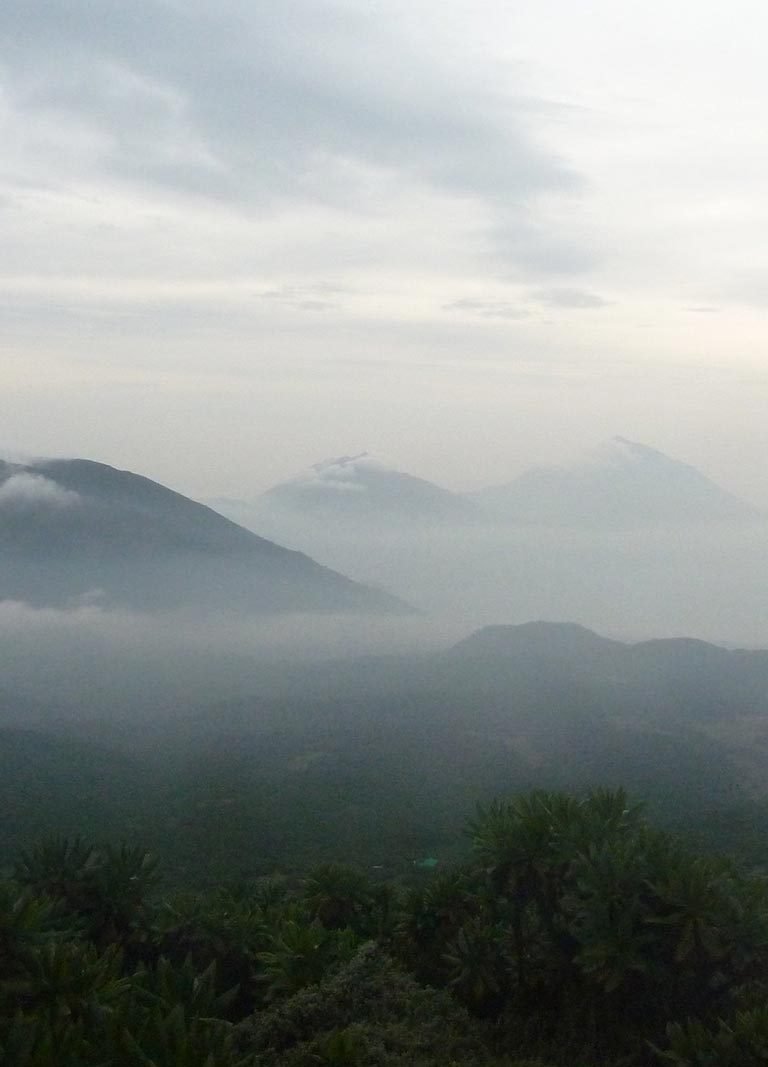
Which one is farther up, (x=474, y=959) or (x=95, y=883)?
(x=95, y=883)

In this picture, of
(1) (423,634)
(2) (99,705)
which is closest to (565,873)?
(2) (99,705)

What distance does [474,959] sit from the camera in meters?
21.0

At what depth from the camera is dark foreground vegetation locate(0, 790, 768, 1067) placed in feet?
49.2

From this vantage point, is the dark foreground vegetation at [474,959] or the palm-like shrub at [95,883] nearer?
the dark foreground vegetation at [474,959]

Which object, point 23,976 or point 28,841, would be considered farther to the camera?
point 28,841

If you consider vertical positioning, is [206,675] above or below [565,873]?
below

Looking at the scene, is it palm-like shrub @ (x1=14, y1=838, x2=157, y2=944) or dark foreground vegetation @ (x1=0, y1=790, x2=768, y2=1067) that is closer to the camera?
dark foreground vegetation @ (x1=0, y1=790, x2=768, y2=1067)

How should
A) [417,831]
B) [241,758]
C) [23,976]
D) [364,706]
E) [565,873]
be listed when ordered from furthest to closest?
[364,706] < [241,758] < [417,831] < [565,873] < [23,976]

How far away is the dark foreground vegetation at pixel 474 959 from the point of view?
591 inches

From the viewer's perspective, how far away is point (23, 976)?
48.9ft

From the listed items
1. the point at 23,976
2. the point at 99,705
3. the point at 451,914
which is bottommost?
the point at 99,705

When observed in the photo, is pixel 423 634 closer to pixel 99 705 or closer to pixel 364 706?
pixel 99 705

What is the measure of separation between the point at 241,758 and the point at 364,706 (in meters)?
19.8

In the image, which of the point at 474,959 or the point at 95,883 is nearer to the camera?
the point at 474,959
